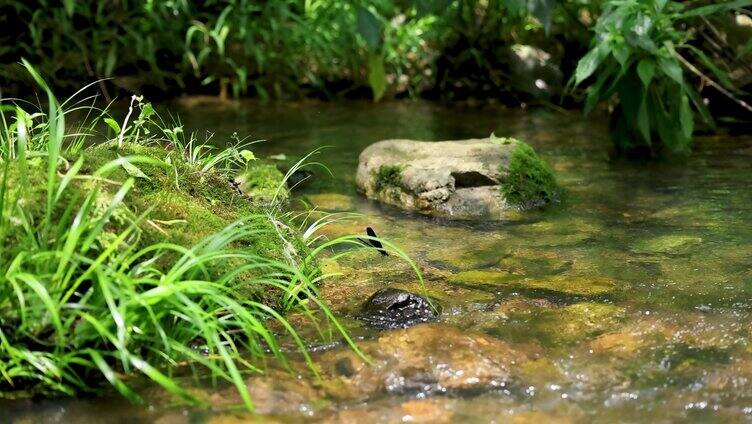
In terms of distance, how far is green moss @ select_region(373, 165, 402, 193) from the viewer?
469cm

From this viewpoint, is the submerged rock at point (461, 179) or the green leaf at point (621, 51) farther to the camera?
the green leaf at point (621, 51)

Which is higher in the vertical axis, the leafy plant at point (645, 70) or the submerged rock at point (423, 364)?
the leafy plant at point (645, 70)

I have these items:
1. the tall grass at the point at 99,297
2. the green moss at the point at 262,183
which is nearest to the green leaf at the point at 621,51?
the green moss at the point at 262,183

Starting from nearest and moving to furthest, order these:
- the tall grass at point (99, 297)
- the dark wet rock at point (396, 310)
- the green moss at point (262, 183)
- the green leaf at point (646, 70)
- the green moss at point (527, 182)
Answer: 1. the tall grass at point (99, 297)
2. the dark wet rock at point (396, 310)
3. the green moss at point (262, 183)
4. the green moss at point (527, 182)
5. the green leaf at point (646, 70)

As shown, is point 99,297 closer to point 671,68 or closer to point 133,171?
point 133,171

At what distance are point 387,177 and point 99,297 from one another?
2.56 m

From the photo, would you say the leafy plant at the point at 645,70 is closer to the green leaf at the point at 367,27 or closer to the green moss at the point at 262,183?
the green moss at the point at 262,183

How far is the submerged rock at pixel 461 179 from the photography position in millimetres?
4438

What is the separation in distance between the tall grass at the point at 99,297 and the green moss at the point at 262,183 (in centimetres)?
161

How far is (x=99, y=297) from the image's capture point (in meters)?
2.34

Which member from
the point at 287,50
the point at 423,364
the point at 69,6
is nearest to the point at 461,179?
the point at 423,364

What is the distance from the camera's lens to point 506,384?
2396 mm

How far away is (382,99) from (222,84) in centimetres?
158

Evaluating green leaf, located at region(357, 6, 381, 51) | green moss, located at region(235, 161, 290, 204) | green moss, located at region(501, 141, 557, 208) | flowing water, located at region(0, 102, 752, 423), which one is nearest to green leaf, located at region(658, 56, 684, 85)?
flowing water, located at region(0, 102, 752, 423)
